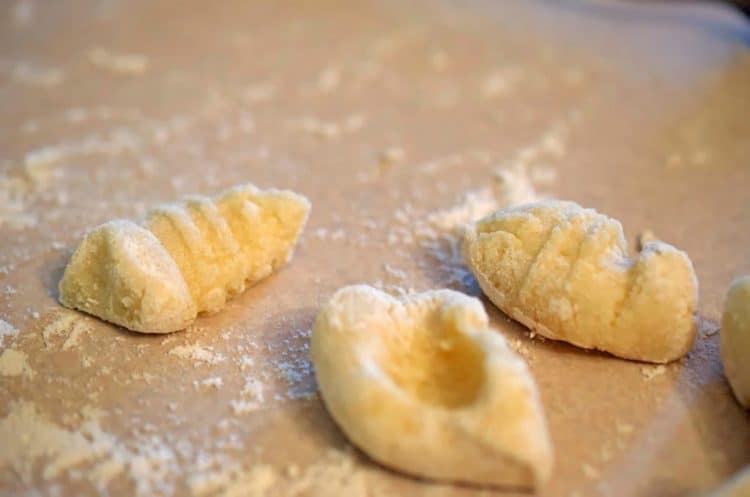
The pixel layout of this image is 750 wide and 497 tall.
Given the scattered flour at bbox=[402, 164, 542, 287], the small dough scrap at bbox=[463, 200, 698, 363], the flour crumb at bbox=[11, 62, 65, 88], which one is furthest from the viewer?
the flour crumb at bbox=[11, 62, 65, 88]

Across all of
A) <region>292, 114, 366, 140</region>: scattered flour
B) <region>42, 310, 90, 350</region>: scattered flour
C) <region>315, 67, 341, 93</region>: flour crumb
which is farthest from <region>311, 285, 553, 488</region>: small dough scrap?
<region>315, 67, 341, 93</region>: flour crumb

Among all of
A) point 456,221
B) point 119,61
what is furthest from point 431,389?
point 119,61

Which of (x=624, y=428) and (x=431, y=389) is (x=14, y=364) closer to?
(x=431, y=389)

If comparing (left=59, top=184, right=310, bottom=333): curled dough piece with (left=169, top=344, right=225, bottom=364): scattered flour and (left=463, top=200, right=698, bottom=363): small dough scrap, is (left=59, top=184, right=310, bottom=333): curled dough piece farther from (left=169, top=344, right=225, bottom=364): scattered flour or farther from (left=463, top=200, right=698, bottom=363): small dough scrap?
(left=463, top=200, right=698, bottom=363): small dough scrap

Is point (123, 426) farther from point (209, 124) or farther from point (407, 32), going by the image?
point (407, 32)

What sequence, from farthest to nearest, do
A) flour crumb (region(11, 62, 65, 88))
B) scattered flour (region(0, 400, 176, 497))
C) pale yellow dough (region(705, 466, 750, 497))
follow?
flour crumb (region(11, 62, 65, 88)) → scattered flour (region(0, 400, 176, 497)) → pale yellow dough (region(705, 466, 750, 497))

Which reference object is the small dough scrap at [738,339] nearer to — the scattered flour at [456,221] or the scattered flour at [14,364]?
the scattered flour at [456,221]

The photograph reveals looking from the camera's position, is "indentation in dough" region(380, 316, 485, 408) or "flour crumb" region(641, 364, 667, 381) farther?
"flour crumb" region(641, 364, 667, 381)
